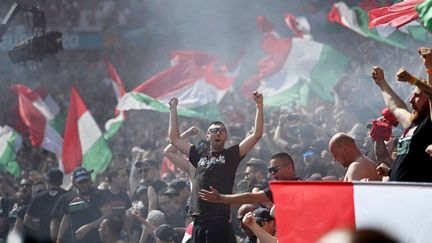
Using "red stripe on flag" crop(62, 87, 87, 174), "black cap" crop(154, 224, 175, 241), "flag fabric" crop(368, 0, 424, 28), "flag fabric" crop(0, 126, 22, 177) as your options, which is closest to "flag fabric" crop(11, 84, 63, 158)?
"flag fabric" crop(0, 126, 22, 177)

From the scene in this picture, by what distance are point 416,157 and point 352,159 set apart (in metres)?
1.02

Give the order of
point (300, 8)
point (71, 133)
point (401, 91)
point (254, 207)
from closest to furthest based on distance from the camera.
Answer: point (254, 207) → point (401, 91) → point (71, 133) → point (300, 8)

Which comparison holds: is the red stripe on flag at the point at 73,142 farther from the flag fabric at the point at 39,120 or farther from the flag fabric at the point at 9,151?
the flag fabric at the point at 9,151

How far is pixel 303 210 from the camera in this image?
507cm

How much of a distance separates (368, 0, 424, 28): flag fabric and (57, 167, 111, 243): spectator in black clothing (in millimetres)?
3933

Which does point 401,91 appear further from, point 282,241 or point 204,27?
point 204,27

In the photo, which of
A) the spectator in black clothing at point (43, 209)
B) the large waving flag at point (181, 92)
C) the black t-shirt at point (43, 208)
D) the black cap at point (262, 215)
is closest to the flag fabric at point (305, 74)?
the large waving flag at point (181, 92)

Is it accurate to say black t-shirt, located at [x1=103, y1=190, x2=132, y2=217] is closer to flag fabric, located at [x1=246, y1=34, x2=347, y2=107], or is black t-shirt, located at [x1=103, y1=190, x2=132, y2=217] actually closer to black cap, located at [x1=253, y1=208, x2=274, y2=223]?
black cap, located at [x1=253, y1=208, x2=274, y2=223]

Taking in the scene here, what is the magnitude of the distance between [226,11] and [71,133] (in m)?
12.3

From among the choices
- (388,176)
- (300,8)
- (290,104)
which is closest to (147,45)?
(300,8)

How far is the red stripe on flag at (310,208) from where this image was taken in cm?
486

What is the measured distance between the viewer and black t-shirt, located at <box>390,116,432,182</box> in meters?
5.19

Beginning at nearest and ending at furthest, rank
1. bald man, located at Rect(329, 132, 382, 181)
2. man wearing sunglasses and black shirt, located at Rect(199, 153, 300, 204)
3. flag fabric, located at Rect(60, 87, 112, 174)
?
bald man, located at Rect(329, 132, 382, 181)
man wearing sunglasses and black shirt, located at Rect(199, 153, 300, 204)
flag fabric, located at Rect(60, 87, 112, 174)

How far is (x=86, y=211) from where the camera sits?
9883mm
